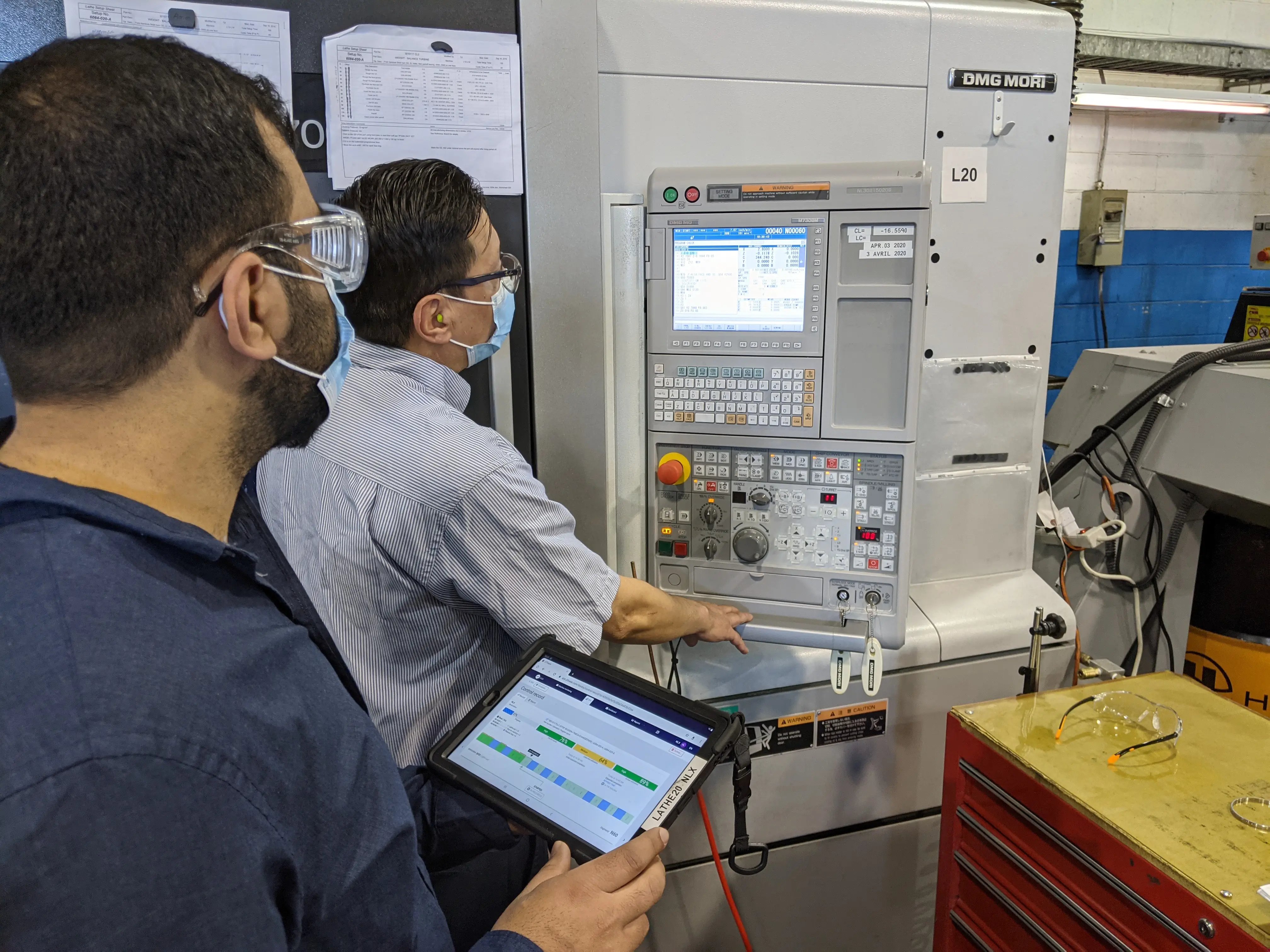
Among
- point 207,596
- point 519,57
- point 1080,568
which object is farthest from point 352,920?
point 1080,568

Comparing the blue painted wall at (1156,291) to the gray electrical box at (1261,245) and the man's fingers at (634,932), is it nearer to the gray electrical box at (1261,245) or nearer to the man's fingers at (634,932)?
the gray electrical box at (1261,245)

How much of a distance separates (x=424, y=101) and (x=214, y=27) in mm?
293

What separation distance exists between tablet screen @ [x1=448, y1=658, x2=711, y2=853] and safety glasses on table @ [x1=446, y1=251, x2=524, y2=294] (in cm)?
55

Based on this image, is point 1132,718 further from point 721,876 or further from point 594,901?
point 594,901

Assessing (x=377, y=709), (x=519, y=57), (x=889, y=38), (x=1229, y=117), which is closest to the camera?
(x=377, y=709)

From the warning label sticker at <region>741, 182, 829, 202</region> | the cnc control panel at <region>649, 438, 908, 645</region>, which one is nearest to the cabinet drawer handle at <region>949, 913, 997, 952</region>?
the cnc control panel at <region>649, 438, 908, 645</region>

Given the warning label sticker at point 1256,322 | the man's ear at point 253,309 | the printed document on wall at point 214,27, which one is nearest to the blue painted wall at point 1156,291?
the warning label sticker at point 1256,322

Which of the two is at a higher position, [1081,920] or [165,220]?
[165,220]

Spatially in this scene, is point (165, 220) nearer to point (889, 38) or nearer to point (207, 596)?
point (207, 596)

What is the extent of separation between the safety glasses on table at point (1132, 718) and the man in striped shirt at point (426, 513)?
24.1 inches

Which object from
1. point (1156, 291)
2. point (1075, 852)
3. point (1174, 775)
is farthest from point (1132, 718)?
point (1156, 291)

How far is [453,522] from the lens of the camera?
3.36 feet

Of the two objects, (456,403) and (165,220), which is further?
(456,403)

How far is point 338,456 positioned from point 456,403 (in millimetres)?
203
